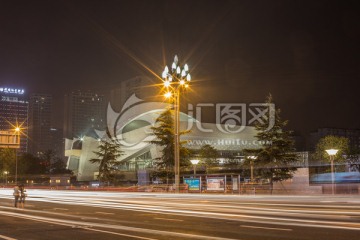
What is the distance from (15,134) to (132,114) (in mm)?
70955

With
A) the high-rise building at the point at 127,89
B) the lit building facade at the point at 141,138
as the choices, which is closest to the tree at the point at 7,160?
the lit building facade at the point at 141,138

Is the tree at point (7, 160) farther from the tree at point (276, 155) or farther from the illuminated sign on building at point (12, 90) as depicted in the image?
the tree at point (276, 155)

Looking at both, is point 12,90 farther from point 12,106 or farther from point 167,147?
point 167,147

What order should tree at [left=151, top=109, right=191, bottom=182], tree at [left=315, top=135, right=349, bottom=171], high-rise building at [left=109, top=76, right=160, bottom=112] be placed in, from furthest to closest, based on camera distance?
high-rise building at [left=109, top=76, right=160, bottom=112], tree at [left=315, top=135, right=349, bottom=171], tree at [left=151, top=109, right=191, bottom=182]

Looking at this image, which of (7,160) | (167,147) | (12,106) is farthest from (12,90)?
(167,147)

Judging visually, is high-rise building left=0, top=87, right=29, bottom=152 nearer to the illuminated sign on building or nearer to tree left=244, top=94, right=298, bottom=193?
the illuminated sign on building

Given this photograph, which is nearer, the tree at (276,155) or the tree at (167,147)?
the tree at (276,155)

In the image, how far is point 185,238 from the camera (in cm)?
1256

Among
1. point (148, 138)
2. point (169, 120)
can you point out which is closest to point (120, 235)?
point (169, 120)

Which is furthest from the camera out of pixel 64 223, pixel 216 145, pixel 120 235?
pixel 216 145

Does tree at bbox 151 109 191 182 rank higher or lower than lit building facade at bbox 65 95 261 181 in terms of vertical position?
lower

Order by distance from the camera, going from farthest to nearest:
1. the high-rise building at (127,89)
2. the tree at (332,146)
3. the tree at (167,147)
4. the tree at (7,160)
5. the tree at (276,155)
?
the high-rise building at (127,89) < the tree at (7,160) < the tree at (332,146) < the tree at (167,147) < the tree at (276,155)

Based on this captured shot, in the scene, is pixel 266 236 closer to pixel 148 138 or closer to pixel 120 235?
pixel 120 235

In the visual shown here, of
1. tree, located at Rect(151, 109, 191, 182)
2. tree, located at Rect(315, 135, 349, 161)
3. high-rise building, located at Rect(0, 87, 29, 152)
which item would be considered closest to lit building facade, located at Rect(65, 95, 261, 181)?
tree, located at Rect(315, 135, 349, 161)
